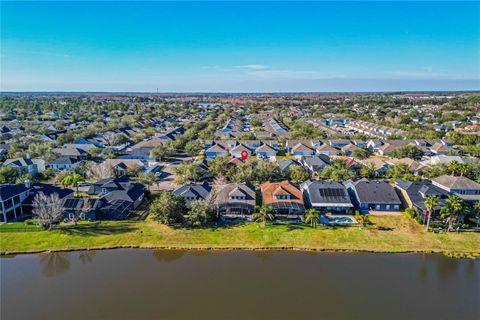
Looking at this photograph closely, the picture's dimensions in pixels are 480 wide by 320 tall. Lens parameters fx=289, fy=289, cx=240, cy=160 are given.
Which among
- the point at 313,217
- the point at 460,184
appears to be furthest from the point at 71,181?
the point at 460,184

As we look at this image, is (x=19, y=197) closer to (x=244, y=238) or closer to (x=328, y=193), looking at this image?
(x=244, y=238)

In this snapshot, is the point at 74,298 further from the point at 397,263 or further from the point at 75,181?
the point at 397,263

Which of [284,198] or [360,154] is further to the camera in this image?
[360,154]

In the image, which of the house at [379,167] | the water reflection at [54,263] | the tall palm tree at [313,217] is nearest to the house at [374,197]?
the tall palm tree at [313,217]

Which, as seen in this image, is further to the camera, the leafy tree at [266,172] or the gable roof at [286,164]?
the gable roof at [286,164]

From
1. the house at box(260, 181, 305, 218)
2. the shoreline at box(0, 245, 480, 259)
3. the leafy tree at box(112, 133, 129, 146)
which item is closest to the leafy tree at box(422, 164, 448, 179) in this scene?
the shoreline at box(0, 245, 480, 259)

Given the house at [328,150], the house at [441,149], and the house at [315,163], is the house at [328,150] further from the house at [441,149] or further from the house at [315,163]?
the house at [441,149]
